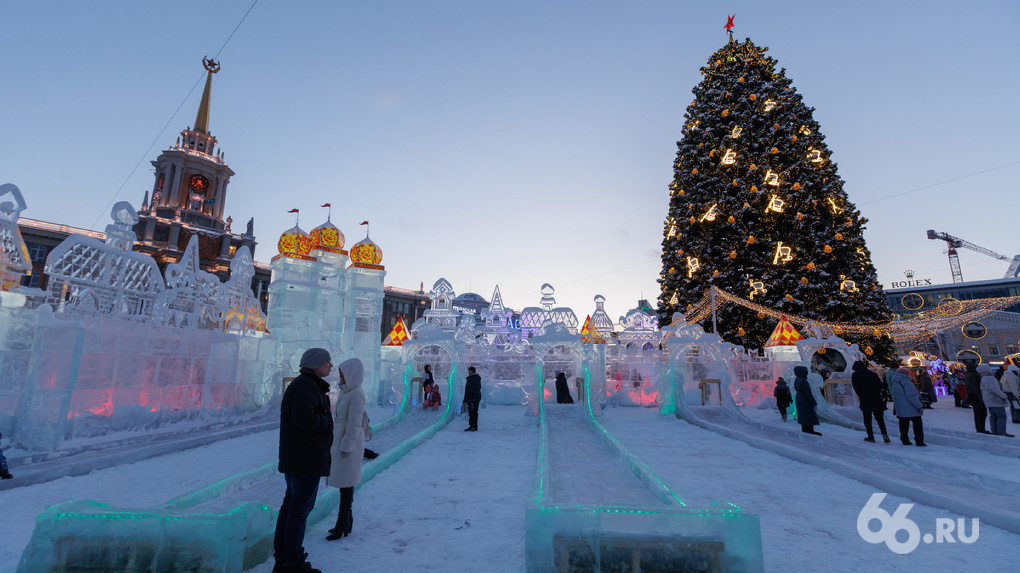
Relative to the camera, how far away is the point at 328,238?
17.9 metres

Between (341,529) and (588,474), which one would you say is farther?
(588,474)

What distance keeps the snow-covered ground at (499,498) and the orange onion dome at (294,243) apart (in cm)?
897

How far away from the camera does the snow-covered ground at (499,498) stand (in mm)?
3404

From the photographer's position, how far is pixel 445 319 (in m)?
19.1

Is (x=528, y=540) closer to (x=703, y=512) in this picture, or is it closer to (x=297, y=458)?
(x=703, y=512)

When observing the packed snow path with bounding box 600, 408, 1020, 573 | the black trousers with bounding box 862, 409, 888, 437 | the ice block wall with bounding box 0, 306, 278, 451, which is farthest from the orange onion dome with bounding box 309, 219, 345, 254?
the black trousers with bounding box 862, 409, 888, 437

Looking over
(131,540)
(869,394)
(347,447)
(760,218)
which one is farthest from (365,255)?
(869,394)

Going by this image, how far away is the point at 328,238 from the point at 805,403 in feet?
54.2

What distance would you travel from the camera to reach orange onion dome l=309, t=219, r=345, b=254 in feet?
58.4

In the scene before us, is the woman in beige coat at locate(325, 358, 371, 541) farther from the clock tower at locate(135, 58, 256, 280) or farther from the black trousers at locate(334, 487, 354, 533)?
the clock tower at locate(135, 58, 256, 280)

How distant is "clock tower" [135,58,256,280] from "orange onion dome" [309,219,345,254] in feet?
116

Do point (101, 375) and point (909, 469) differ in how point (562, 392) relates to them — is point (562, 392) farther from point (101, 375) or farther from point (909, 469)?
point (101, 375)

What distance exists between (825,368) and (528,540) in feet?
58.3

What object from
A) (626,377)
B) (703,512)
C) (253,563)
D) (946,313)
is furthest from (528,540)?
(946,313)
